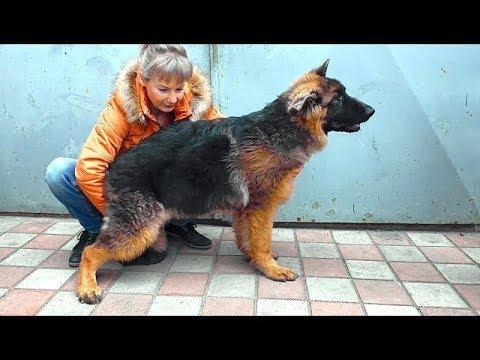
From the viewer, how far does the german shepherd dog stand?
3523 millimetres

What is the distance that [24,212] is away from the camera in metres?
5.29

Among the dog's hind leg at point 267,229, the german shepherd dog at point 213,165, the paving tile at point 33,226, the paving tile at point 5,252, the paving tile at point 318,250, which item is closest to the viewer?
the german shepherd dog at point 213,165

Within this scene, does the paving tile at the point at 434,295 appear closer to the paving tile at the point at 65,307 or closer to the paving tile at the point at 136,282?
the paving tile at the point at 136,282

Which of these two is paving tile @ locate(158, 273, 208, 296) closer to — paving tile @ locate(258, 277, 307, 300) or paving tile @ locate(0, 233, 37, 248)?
paving tile @ locate(258, 277, 307, 300)

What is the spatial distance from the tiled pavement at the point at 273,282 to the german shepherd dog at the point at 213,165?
0.37 meters

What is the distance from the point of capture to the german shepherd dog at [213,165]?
3.52 meters

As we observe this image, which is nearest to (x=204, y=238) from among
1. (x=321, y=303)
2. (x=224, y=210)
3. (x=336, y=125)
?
(x=224, y=210)

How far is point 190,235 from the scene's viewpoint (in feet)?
15.0

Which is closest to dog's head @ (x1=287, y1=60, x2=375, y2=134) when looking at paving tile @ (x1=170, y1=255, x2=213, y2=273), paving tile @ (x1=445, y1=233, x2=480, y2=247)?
paving tile @ (x1=170, y1=255, x2=213, y2=273)

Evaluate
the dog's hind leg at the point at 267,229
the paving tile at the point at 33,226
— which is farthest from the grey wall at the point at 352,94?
the dog's hind leg at the point at 267,229

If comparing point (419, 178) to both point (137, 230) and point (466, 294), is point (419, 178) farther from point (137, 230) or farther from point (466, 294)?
point (137, 230)

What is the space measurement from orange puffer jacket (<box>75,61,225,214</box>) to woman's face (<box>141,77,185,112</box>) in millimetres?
92

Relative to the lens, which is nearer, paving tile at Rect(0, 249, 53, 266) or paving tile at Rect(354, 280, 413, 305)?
paving tile at Rect(354, 280, 413, 305)

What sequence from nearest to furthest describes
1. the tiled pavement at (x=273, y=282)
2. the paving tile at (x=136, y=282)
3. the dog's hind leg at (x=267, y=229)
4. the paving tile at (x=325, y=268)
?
the tiled pavement at (x=273, y=282) < the paving tile at (x=136, y=282) < the dog's hind leg at (x=267, y=229) < the paving tile at (x=325, y=268)
